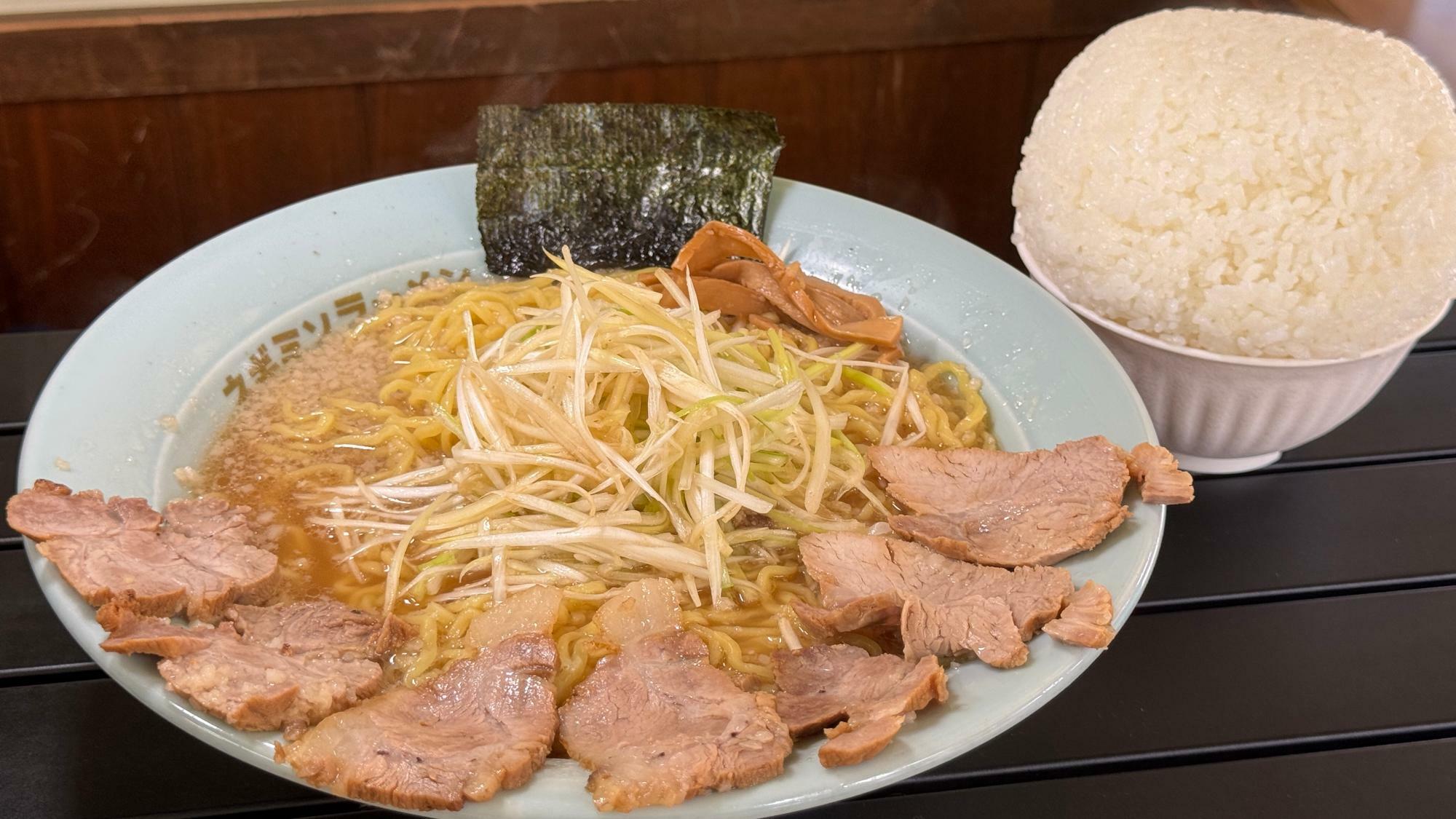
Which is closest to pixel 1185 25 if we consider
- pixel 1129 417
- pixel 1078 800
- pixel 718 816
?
pixel 1129 417

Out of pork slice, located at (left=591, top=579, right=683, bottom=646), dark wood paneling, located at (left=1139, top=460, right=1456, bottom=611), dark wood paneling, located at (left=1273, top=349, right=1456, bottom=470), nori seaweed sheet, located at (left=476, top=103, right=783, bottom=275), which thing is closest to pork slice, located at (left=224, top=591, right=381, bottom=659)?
pork slice, located at (left=591, top=579, right=683, bottom=646)

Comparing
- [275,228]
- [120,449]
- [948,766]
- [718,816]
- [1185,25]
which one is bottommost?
[948,766]

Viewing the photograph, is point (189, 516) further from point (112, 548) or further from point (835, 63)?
point (835, 63)

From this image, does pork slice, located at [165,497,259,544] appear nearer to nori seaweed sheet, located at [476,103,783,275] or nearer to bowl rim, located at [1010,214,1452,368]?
nori seaweed sheet, located at [476,103,783,275]

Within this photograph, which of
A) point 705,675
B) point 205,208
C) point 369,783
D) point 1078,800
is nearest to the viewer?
point 369,783

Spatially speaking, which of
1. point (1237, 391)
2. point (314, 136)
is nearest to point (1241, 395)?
point (1237, 391)

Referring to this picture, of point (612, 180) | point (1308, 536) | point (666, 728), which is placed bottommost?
point (1308, 536)

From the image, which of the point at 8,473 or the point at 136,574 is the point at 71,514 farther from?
the point at 8,473
